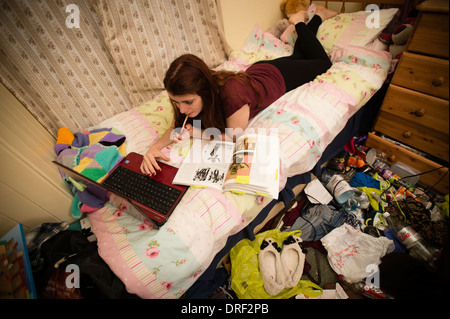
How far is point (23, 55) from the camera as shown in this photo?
2.94 feet

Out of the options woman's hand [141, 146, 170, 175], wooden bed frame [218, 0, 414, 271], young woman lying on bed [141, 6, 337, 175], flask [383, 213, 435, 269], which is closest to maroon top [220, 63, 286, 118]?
young woman lying on bed [141, 6, 337, 175]

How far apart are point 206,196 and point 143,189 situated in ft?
0.93

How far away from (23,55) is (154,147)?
28.7 inches

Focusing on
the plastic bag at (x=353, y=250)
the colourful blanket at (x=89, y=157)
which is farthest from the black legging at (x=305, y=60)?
the colourful blanket at (x=89, y=157)

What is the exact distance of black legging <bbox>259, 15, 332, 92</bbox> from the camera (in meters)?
1.30

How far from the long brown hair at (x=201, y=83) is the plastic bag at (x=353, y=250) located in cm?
92

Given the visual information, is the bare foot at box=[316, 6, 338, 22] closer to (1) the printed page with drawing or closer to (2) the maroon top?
(2) the maroon top

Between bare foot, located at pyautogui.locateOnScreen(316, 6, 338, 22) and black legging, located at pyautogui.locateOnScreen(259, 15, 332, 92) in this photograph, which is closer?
black legging, located at pyautogui.locateOnScreen(259, 15, 332, 92)

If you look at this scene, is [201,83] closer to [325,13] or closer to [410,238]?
[410,238]

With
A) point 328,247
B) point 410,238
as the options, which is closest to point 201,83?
point 328,247

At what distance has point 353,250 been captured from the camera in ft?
3.33

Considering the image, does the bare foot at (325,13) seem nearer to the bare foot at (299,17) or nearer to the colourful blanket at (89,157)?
the bare foot at (299,17)

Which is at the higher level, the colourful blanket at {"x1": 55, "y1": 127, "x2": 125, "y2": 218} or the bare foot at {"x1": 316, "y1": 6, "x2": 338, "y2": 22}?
the bare foot at {"x1": 316, "y1": 6, "x2": 338, "y2": 22}

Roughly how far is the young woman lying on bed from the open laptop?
5 centimetres
